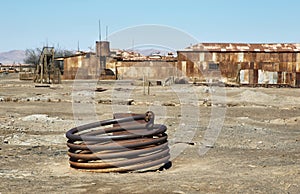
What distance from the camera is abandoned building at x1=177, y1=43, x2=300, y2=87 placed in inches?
1839

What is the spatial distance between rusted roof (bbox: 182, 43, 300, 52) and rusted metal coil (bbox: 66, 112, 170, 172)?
41441 millimetres

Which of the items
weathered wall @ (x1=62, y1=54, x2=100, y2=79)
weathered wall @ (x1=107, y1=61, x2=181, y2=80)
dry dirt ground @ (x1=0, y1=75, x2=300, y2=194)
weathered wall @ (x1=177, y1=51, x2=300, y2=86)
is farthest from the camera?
weathered wall @ (x1=62, y1=54, x2=100, y2=79)

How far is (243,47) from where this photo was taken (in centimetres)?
4988

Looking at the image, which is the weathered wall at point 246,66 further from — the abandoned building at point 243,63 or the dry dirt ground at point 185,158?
the dry dirt ground at point 185,158

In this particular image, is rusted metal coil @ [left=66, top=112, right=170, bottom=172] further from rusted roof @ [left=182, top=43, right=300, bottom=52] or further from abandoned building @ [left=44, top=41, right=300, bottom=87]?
rusted roof @ [left=182, top=43, right=300, bottom=52]

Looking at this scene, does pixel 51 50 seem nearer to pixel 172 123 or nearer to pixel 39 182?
pixel 172 123

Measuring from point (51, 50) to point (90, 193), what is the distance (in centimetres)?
4513

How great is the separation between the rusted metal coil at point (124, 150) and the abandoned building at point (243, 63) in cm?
3864

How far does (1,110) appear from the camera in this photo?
2075 centimetres

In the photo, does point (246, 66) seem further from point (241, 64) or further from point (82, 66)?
point (82, 66)

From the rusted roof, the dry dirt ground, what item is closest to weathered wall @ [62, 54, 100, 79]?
the rusted roof

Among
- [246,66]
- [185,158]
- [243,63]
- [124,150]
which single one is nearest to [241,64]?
[243,63]

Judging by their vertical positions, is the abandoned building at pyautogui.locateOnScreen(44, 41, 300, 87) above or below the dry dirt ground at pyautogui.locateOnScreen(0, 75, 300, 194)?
above

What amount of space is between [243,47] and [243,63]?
6.90ft
